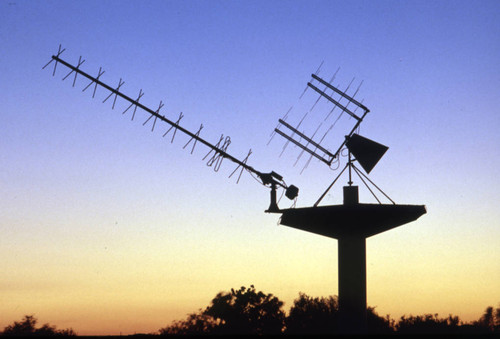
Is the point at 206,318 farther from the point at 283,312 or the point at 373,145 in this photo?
the point at 373,145

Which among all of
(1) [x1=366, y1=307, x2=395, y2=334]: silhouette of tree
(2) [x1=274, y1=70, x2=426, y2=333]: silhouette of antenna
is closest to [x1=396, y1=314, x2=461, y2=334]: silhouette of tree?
(1) [x1=366, y1=307, x2=395, y2=334]: silhouette of tree

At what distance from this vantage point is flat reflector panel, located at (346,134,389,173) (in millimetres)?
30578

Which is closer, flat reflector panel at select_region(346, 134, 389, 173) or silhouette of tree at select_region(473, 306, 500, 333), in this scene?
flat reflector panel at select_region(346, 134, 389, 173)

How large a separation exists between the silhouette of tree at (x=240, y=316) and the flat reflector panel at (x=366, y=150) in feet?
200

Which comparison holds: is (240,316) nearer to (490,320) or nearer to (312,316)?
(312,316)

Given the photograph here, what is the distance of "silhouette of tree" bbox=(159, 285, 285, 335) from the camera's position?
88.4 metres

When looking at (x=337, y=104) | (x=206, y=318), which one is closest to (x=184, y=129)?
(x=337, y=104)

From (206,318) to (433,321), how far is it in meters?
33.1

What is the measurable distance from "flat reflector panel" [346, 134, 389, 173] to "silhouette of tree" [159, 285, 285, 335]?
200 ft

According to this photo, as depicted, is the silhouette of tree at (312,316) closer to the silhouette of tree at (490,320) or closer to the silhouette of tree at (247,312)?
the silhouette of tree at (247,312)

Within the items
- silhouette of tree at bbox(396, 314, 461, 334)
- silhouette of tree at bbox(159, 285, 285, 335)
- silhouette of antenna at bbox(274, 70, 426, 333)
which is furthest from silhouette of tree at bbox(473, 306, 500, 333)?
silhouette of antenna at bbox(274, 70, 426, 333)

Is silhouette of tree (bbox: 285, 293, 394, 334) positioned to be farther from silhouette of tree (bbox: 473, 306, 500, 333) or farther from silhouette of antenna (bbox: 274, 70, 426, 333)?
silhouette of antenna (bbox: 274, 70, 426, 333)

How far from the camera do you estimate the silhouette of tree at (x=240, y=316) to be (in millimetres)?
88375

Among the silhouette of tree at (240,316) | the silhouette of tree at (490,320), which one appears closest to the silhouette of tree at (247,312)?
the silhouette of tree at (240,316)
